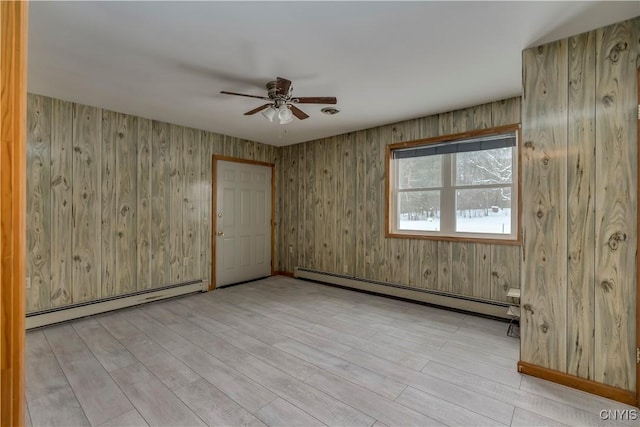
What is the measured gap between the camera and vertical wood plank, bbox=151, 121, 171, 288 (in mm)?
4117

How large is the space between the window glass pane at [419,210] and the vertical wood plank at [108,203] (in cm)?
383

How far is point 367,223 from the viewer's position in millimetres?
4609

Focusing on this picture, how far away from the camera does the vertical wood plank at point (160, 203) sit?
412 centimetres

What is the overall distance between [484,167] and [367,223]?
175cm

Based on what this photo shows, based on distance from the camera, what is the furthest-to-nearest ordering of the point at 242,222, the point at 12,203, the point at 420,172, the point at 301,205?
the point at 301,205, the point at 242,222, the point at 420,172, the point at 12,203

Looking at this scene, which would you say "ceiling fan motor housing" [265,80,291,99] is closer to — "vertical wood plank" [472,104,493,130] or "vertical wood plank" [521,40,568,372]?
"vertical wood plank" [521,40,568,372]

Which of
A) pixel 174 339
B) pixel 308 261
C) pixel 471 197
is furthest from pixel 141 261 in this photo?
pixel 471 197

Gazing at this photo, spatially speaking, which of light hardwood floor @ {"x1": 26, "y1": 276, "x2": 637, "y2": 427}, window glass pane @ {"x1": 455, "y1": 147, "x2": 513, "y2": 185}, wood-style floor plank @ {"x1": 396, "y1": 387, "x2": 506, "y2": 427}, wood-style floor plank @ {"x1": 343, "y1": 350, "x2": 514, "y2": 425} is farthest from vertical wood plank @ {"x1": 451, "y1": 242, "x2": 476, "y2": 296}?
wood-style floor plank @ {"x1": 396, "y1": 387, "x2": 506, "y2": 427}

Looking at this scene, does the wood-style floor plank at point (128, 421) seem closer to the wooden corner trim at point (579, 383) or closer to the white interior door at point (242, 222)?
the wooden corner trim at point (579, 383)

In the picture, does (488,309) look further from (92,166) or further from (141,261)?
(92,166)

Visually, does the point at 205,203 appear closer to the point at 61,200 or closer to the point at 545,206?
the point at 61,200

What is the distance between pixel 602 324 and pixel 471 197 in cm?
194

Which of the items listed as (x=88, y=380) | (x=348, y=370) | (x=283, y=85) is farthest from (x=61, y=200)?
(x=348, y=370)

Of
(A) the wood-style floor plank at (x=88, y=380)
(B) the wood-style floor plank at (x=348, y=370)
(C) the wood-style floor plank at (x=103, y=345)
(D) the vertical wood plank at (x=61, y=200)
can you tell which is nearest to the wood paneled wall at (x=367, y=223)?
(B) the wood-style floor plank at (x=348, y=370)
